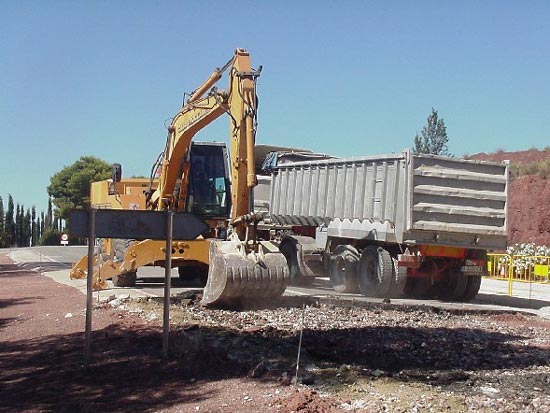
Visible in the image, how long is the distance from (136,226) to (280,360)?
270 centimetres

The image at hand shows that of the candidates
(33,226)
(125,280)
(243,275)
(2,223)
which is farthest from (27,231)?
(243,275)

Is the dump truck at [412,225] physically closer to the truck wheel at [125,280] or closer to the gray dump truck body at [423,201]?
the gray dump truck body at [423,201]

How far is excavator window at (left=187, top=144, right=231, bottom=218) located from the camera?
1928cm

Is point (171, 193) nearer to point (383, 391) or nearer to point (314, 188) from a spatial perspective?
point (314, 188)

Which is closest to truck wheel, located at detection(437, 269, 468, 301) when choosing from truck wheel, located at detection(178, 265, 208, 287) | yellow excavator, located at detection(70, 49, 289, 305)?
yellow excavator, located at detection(70, 49, 289, 305)

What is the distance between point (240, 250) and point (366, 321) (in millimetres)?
2517

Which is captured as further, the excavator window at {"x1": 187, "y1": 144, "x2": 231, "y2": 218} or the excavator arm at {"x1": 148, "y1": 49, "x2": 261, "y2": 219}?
the excavator window at {"x1": 187, "y1": 144, "x2": 231, "y2": 218}

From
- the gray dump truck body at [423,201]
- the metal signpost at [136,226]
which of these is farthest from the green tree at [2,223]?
the metal signpost at [136,226]

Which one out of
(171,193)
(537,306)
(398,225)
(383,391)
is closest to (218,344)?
(383,391)

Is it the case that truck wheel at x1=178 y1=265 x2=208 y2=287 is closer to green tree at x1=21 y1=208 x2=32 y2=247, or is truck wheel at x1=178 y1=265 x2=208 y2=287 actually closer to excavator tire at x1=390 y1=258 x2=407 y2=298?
excavator tire at x1=390 y1=258 x2=407 y2=298

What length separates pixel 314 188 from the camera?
68.6 ft

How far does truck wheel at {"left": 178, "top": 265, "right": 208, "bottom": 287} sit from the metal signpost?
10.5 meters

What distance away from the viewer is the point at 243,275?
12727mm

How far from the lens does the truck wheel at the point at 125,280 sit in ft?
64.0
